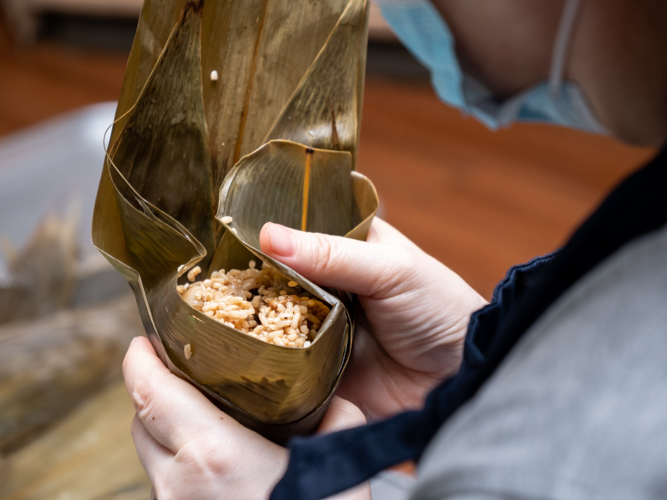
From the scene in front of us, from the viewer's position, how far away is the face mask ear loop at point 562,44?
51cm

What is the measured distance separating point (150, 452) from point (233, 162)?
0.32m

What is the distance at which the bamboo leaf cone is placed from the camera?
18.6 inches

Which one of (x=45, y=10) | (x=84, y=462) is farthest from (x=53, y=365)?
(x=45, y=10)

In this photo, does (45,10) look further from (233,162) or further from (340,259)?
(340,259)

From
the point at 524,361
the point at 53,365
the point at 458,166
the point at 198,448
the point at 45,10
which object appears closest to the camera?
the point at 524,361

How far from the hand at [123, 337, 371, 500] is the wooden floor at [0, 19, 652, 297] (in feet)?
3.41

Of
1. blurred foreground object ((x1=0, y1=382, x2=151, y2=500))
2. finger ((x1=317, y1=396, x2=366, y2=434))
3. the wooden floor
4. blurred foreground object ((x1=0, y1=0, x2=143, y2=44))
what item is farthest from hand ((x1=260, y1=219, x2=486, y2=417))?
blurred foreground object ((x1=0, y1=0, x2=143, y2=44))

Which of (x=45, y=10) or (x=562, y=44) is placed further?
(x=45, y=10)

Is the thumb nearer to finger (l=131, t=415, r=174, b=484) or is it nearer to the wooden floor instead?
finger (l=131, t=415, r=174, b=484)

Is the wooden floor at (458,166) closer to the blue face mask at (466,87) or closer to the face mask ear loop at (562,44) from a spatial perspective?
the blue face mask at (466,87)

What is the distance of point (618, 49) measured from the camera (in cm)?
36

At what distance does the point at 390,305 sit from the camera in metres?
0.57

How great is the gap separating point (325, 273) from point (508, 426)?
0.30 m

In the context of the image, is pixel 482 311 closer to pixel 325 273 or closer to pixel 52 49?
pixel 325 273
